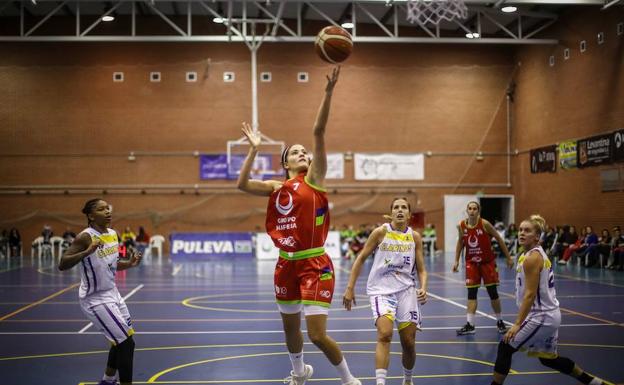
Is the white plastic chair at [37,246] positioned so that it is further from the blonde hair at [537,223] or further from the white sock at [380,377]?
the blonde hair at [537,223]

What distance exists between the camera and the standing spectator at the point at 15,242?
30156 millimetres

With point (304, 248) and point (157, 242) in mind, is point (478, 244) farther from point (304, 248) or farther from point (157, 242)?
point (157, 242)

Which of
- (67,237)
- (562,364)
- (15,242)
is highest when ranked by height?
(67,237)

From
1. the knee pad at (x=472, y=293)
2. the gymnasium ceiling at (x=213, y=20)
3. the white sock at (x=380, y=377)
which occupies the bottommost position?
the white sock at (x=380, y=377)

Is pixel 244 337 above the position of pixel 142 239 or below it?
below

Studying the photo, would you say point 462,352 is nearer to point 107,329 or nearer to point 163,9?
point 107,329

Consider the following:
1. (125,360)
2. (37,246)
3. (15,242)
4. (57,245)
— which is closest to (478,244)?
(125,360)

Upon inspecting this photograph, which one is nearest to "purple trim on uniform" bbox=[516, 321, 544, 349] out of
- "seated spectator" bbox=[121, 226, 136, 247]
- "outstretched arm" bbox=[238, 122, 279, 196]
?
"outstretched arm" bbox=[238, 122, 279, 196]

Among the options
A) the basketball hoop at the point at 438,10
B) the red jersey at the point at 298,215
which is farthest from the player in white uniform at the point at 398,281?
the basketball hoop at the point at 438,10

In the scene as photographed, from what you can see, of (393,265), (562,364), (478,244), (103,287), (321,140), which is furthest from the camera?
(478,244)

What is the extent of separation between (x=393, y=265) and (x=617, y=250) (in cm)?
1715

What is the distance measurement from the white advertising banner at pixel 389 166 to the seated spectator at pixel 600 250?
34.9ft

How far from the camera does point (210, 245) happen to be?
28.9 metres

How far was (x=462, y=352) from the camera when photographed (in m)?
8.79
